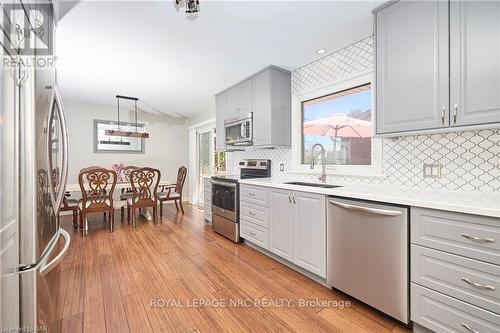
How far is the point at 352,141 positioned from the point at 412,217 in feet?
4.09

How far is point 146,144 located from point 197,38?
164 inches

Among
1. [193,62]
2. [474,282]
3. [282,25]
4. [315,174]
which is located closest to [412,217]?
[474,282]

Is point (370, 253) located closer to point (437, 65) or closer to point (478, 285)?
point (478, 285)

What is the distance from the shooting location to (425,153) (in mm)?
1907

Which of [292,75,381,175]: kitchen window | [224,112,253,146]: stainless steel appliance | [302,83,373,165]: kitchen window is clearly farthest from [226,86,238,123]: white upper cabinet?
[302,83,373,165]: kitchen window

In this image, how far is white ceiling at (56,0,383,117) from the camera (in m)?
1.87

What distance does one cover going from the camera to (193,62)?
113 inches

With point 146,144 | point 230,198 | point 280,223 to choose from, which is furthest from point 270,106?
point 146,144

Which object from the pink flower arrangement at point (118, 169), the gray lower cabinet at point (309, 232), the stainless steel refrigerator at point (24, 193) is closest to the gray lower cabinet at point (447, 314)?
the gray lower cabinet at point (309, 232)

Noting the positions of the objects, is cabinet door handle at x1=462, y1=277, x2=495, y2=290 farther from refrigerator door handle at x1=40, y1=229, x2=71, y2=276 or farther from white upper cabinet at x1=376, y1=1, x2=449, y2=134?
refrigerator door handle at x1=40, y1=229, x2=71, y2=276

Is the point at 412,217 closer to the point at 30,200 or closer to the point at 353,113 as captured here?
the point at 353,113

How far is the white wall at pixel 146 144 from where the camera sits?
16.4ft

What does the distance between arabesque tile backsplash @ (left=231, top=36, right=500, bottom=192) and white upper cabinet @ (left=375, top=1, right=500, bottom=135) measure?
31 centimetres

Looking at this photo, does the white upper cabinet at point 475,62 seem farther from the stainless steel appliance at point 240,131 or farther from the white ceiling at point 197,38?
the stainless steel appliance at point 240,131
